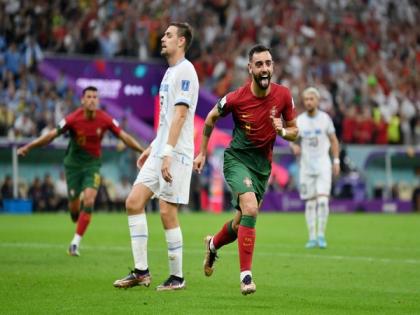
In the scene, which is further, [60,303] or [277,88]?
[277,88]

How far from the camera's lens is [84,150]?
1702cm

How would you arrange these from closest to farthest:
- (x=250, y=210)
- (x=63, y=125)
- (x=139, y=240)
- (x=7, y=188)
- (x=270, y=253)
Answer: (x=250, y=210)
(x=139, y=240)
(x=63, y=125)
(x=270, y=253)
(x=7, y=188)

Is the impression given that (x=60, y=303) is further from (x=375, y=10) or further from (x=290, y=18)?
(x=375, y=10)

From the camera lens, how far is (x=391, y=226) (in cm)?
2541

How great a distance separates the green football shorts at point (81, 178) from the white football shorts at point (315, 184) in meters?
4.40

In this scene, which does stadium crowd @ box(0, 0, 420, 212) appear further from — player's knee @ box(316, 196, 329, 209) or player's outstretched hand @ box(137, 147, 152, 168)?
player's outstretched hand @ box(137, 147, 152, 168)

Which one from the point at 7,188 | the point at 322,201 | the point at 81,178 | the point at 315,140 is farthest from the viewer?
the point at 7,188

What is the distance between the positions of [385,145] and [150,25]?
993cm

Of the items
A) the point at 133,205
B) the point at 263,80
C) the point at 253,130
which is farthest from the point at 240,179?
the point at 133,205

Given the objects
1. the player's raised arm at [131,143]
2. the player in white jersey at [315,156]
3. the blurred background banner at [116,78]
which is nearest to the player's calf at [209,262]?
the player's raised arm at [131,143]

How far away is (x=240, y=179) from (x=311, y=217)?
8190mm

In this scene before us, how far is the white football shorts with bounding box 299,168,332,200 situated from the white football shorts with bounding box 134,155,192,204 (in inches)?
337

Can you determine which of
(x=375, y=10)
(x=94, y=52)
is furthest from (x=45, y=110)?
(x=375, y=10)

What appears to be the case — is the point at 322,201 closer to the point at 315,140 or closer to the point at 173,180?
the point at 315,140
